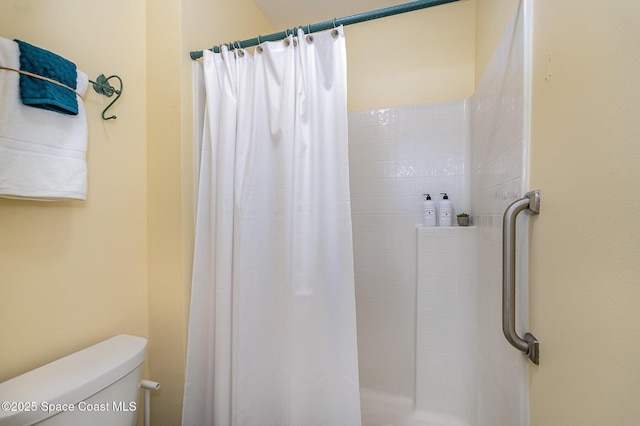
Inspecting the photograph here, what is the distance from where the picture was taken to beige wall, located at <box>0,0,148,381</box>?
0.83m

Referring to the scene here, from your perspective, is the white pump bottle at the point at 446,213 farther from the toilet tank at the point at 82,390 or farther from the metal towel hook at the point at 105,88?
the metal towel hook at the point at 105,88

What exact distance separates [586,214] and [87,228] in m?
1.48

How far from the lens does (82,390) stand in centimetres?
76

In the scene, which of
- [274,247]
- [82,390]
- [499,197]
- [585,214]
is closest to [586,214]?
[585,214]

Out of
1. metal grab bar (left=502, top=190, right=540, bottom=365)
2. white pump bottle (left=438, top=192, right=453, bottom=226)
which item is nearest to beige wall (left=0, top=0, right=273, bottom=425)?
metal grab bar (left=502, top=190, right=540, bottom=365)

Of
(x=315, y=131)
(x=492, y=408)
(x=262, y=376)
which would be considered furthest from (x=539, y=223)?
(x=262, y=376)

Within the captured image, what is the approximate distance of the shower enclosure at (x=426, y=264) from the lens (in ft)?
4.15

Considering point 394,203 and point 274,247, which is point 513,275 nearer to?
point 274,247

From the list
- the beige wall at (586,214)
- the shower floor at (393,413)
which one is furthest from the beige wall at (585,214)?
the shower floor at (393,413)

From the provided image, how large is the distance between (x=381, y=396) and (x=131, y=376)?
4.58 feet

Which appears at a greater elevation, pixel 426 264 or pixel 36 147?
pixel 36 147

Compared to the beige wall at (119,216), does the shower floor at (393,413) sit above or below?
below

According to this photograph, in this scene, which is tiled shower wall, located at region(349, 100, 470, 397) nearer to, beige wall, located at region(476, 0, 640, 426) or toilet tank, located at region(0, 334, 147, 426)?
beige wall, located at region(476, 0, 640, 426)

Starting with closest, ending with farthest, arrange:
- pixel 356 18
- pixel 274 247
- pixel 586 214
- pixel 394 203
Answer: pixel 586 214
pixel 356 18
pixel 274 247
pixel 394 203
